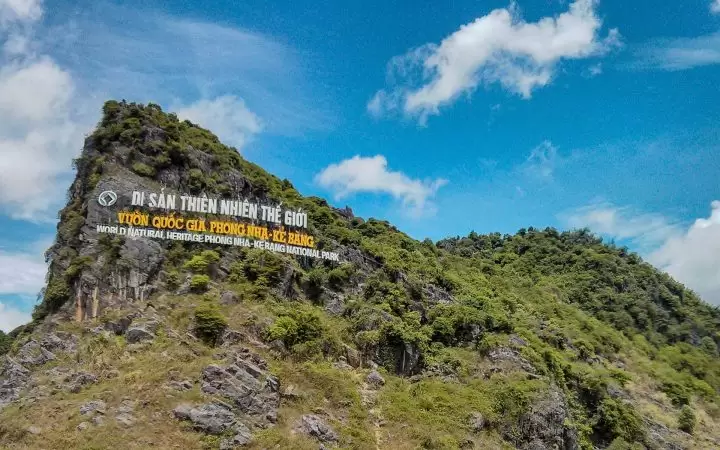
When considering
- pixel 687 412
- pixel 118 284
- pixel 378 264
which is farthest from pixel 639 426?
pixel 118 284

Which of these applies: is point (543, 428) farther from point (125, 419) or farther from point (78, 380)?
point (78, 380)

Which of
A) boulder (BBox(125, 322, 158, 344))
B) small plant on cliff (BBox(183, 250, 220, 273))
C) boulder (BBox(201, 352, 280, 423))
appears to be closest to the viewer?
boulder (BBox(201, 352, 280, 423))

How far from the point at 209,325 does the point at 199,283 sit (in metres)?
4.29

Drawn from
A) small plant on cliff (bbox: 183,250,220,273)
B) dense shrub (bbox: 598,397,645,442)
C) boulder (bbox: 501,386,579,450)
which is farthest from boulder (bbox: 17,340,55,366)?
dense shrub (bbox: 598,397,645,442)

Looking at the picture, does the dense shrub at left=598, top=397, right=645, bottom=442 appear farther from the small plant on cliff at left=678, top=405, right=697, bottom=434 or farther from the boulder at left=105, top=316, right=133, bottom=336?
the boulder at left=105, top=316, right=133, bottom=336

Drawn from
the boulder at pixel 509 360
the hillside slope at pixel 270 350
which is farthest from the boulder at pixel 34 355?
the boulder at pixel 509 360

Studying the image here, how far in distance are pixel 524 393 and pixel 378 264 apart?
56.0ft

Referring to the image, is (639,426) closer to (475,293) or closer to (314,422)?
(475,293)

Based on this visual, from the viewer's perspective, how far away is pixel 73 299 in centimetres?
3712

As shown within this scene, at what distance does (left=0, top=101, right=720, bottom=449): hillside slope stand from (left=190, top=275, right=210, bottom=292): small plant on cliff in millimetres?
135

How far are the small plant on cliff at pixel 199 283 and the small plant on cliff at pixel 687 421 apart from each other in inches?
1807

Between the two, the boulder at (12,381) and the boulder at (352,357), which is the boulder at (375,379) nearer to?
the boulder at (352,357)

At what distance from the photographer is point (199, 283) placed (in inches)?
1521

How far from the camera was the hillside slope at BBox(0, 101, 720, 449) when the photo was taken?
1196 inches
